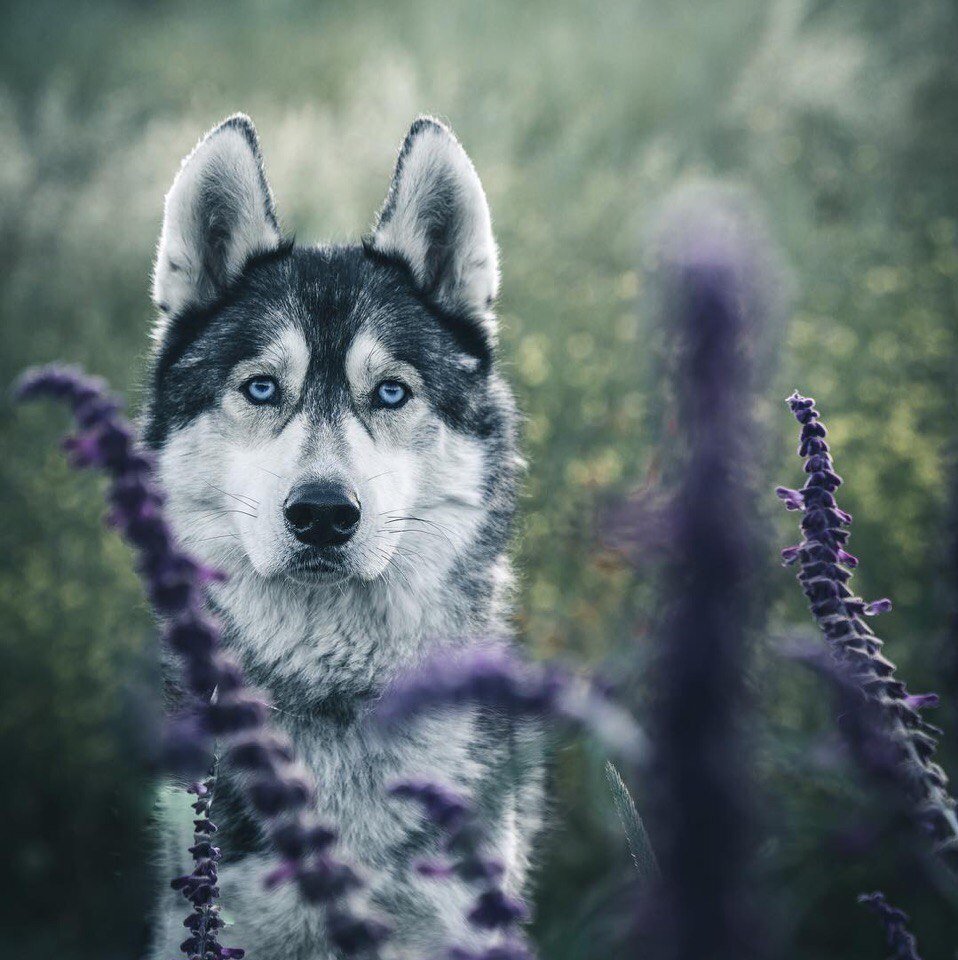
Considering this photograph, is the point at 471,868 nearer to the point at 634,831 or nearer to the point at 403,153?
the point at 634,831

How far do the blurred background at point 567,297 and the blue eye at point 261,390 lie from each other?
0.73 meters

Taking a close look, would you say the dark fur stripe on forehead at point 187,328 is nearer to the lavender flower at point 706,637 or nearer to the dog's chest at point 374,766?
the dog's chest at point 374,766

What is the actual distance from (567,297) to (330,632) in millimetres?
4440

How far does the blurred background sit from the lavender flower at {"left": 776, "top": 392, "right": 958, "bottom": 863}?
4.8 inches

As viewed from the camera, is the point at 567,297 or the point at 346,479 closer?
the point at 346,479

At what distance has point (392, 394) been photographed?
108 inches

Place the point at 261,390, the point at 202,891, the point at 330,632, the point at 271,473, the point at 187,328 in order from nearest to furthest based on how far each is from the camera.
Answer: the point at 202,891
the point at 271,473
the point at 330,632
the point at 261,390
the point at 187,328

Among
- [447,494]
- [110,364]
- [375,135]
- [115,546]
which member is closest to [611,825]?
[447,494]

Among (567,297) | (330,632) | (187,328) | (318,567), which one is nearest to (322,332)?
(187,328)

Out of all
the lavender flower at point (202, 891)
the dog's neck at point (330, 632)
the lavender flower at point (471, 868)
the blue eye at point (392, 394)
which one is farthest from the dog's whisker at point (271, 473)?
the lavender flower at point (471, 868)

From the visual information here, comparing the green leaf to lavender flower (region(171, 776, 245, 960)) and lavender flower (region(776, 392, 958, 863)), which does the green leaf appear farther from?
lavender flower (region(171, 776, 245, 960))

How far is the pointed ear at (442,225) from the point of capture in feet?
9.02

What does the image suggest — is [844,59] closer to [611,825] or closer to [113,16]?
[611,825]

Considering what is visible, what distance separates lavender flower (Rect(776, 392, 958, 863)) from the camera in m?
0.87
